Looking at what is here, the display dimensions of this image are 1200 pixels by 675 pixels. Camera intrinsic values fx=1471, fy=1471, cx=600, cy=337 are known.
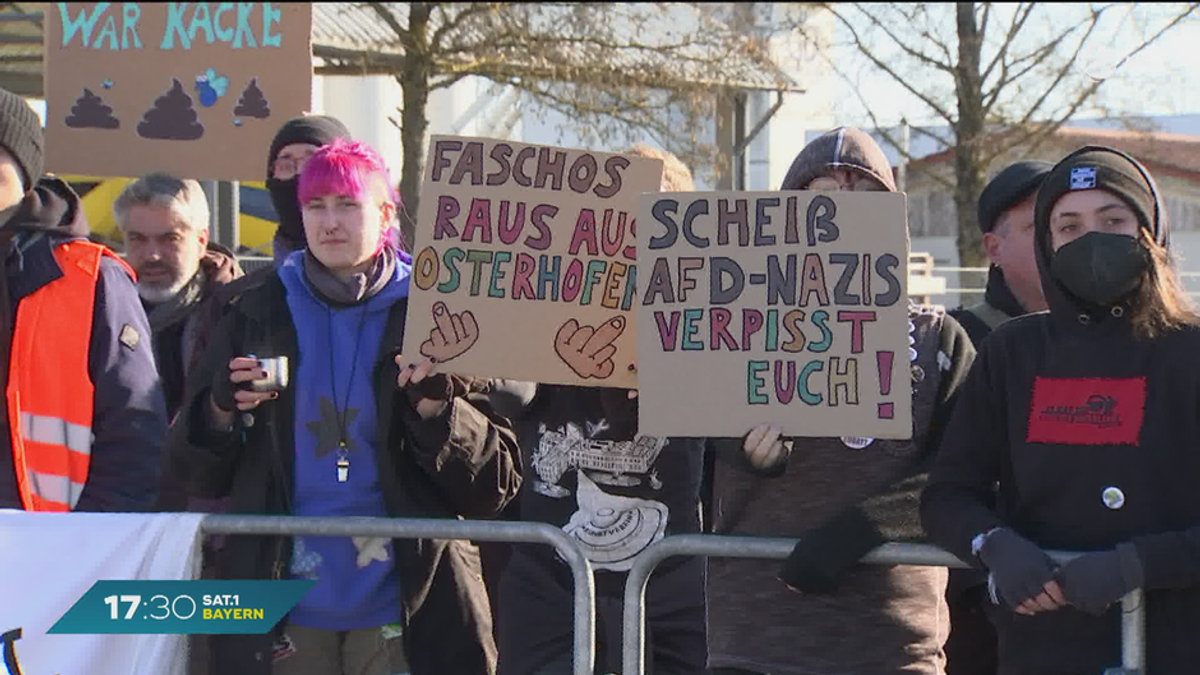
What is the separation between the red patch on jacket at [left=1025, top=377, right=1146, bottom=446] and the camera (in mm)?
2686

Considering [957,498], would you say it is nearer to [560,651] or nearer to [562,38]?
[560,651]

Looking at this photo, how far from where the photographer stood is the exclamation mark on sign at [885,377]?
2.93 metres

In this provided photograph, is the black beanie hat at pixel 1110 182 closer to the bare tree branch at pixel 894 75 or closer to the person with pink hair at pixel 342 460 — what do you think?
the person with pink hair at pixel 342 460

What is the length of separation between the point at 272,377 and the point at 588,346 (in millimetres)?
688

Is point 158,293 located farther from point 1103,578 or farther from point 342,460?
point 1103,578

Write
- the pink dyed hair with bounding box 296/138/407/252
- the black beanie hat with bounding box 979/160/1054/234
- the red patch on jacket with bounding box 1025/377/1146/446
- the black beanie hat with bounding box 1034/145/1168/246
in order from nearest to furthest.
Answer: the red patch on jacket with bounding box 1025/377/1146/446, the black beanie hat with bounding box 1034/145/1168/246, the pink dyed hair with bounding box 296/138/407/252, the black beanie hat with bounding box 979/160/1054/234

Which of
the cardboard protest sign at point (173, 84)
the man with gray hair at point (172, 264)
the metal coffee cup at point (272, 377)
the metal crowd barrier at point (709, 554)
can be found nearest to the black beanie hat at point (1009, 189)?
the metal crowd barrier at point (709, 554)

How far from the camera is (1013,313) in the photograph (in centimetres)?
420

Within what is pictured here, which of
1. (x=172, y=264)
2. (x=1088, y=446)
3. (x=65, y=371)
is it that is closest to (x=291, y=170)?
(x=172, y=264)

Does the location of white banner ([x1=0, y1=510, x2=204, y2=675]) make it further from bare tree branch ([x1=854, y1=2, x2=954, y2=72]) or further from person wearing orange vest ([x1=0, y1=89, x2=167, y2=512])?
bare tree branch ([x1=854, y1=2, x2=954, y2=72])

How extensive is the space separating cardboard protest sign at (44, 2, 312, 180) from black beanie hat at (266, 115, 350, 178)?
1.18 metres

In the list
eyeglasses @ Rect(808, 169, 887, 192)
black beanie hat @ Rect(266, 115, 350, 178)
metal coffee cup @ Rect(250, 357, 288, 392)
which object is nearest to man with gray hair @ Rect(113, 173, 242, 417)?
black beanie hat @ Rect(266, 115, 350, 178)

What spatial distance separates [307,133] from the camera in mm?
4496

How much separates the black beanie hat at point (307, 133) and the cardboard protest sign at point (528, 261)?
124 centimetres
